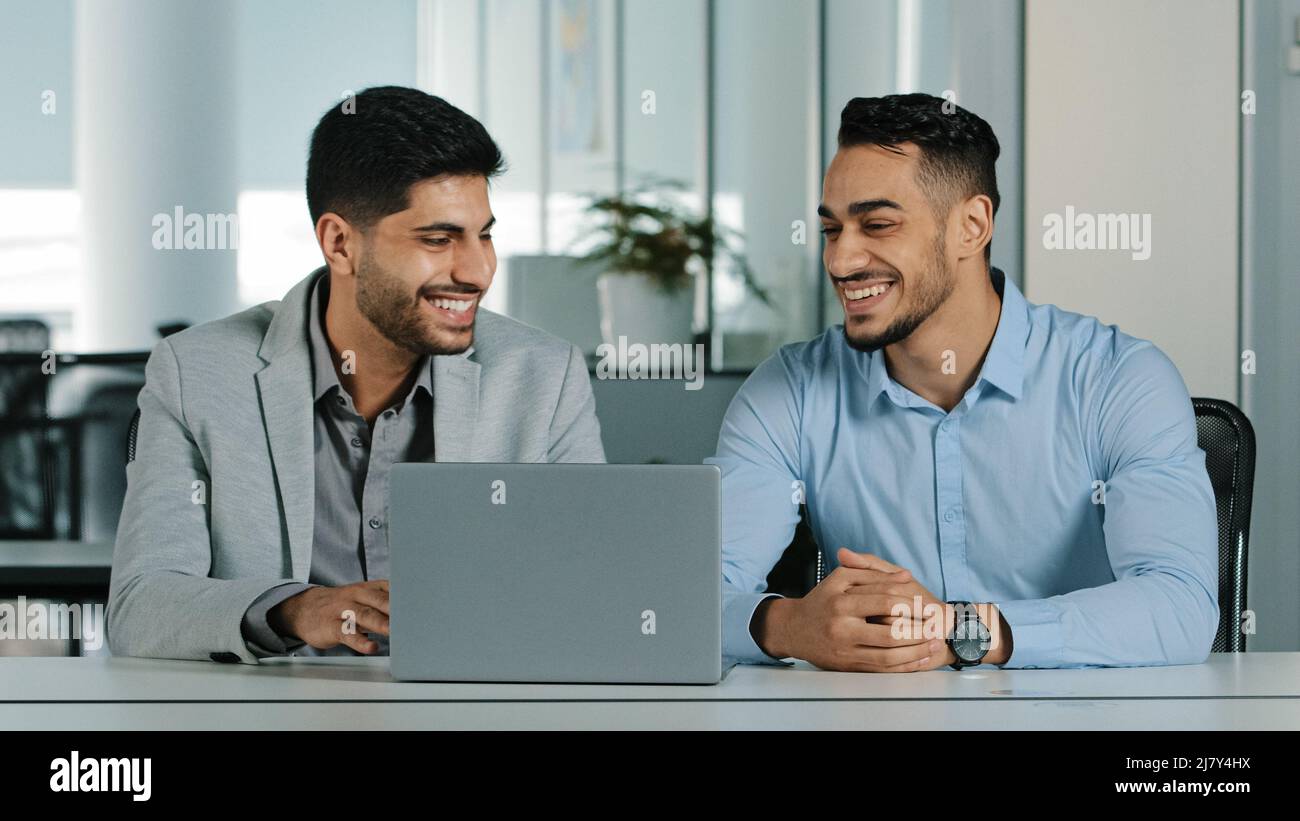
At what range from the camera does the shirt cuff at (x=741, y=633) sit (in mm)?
1507

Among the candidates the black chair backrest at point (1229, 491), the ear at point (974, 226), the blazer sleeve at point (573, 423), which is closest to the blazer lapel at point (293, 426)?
the blazer sleeve at point (573, 423)

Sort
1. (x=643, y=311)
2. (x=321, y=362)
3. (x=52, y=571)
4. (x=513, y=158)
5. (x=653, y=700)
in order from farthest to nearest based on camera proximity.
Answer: (x=513, y=158) < (x=643, y=311) < (x=52, y=571) < (x=321, y=362) < (x=653, y=700)

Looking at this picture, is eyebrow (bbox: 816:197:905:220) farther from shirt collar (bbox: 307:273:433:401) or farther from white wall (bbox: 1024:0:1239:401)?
white wall (bbox: 1024:0:1239:401)

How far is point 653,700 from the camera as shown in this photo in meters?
1.17

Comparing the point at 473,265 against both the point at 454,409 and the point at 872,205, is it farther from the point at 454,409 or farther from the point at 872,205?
the point at 872,205

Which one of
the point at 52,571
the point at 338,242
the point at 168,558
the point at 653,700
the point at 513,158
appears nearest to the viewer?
the point at 653,700

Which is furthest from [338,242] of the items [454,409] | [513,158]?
[513,158]

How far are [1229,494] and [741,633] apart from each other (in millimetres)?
989

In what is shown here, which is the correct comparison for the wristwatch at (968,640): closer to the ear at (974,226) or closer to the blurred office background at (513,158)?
the ear at (974,226)

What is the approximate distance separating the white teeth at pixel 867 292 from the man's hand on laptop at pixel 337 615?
0.95 m

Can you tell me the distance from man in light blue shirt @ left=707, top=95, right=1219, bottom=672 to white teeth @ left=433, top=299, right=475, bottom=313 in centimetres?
51

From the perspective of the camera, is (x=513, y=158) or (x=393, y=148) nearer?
(x=393, y=148)
